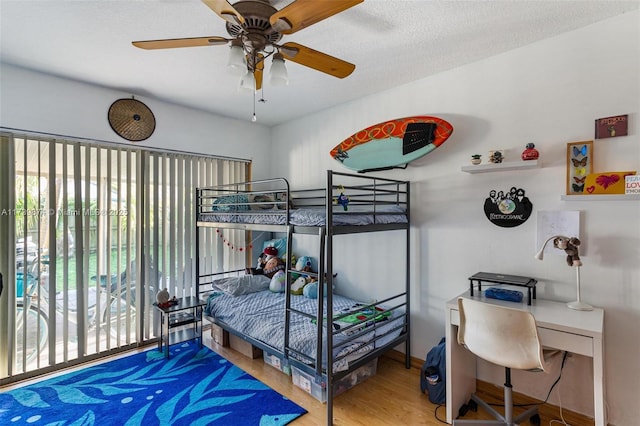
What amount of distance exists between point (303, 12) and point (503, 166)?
1.74 metres

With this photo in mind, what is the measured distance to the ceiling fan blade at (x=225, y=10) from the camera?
4.35 ft

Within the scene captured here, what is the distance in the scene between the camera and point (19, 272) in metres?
2.65

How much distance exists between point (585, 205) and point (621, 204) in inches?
6.8

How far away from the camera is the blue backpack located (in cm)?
230

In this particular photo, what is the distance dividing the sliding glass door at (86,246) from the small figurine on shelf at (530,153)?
327 centimetres

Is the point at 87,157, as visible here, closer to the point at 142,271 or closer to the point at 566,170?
the point at 142,271

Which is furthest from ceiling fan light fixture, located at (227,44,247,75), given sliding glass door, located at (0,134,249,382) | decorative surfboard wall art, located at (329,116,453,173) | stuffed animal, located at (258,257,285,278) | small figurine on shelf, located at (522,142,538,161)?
stuffed animal, located at (258,257,285,278)

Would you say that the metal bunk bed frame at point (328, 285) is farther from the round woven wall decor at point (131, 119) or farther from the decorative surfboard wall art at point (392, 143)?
the round woven wall decor at point (131, 119)

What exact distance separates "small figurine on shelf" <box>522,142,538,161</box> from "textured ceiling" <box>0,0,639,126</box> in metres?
0.77

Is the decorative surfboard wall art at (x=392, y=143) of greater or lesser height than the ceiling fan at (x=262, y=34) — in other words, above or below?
below

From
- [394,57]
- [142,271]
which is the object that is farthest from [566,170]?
[142,271]

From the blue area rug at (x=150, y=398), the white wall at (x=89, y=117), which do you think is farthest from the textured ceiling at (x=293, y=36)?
the blue area rug at (x=150, y=398)

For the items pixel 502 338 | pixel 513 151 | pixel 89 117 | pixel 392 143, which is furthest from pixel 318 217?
pixel 89 117

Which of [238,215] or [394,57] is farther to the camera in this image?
[238,215]
